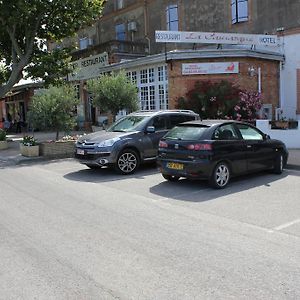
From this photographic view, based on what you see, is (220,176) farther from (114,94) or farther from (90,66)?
(90,66)

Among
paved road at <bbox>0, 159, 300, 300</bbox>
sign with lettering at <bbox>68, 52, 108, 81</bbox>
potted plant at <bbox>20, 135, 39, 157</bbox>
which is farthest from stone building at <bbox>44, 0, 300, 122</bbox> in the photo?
paved road at <bbox>0, 159, 300, 300</bbox>

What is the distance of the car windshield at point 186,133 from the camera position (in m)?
9.69

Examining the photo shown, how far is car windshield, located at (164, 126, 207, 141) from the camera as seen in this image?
31.8 feet

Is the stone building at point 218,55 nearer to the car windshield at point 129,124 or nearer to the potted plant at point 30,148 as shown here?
the potted plant at point 30,148

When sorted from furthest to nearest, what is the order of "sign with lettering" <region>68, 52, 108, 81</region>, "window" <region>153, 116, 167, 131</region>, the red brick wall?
"sign with lettering" <region>68, 52, 108, 81</region> → the red brick wall → "window" <region>153, 116, 167, 131</region>

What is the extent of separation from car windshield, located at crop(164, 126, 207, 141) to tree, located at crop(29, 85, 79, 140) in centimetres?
755

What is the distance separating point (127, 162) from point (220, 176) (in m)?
3.15

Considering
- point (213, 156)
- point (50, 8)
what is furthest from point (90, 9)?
point (213, 156)

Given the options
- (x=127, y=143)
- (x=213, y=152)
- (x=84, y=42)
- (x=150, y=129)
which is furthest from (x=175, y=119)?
(x=84, y=42)

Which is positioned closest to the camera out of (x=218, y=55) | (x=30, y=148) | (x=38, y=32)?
(x=30, y=148)

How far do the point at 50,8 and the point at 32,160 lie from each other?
846 cm

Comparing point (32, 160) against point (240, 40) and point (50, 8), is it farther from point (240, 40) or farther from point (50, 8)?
point (240, 40)

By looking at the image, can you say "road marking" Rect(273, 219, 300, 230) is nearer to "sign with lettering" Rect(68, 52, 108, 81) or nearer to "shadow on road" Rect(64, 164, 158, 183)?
"shadow on road" Rect(64, 164, 158, 183)

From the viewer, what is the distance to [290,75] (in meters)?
21.7
